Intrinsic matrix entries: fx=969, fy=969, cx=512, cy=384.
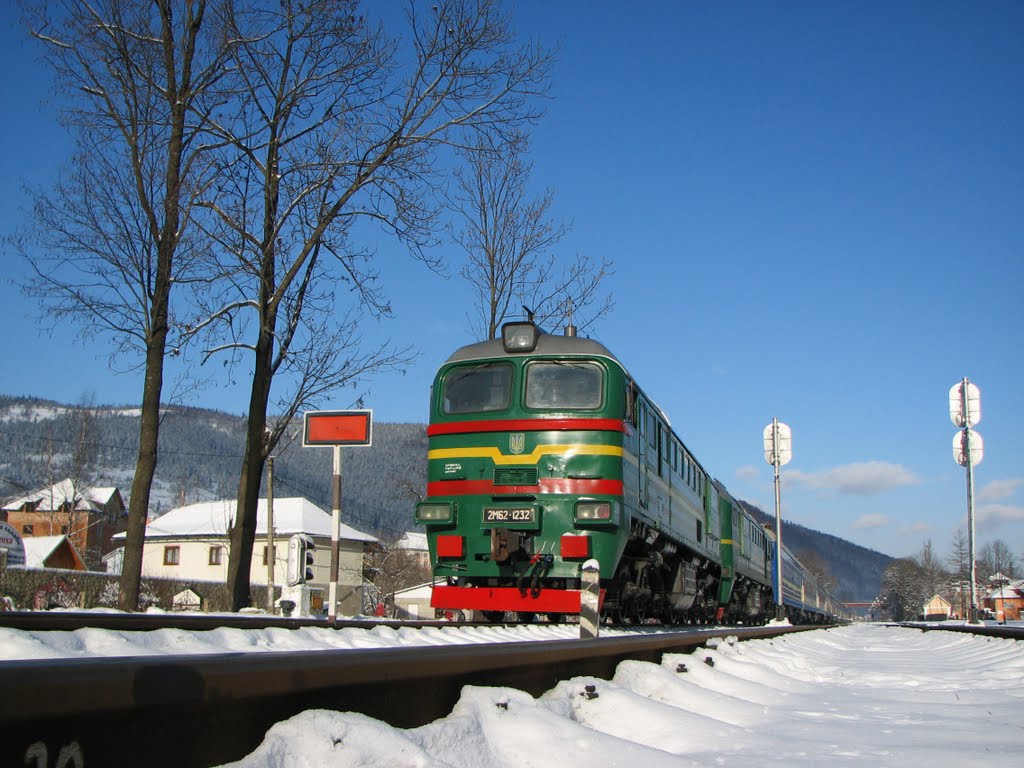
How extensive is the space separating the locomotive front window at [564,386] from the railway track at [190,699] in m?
7.98

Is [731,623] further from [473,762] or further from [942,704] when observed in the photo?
[473,762]

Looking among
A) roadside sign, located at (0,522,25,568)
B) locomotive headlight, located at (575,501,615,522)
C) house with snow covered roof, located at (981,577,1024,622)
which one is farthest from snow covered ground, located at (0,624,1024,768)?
house with snow covered roof, located at (981,577,1024,622)

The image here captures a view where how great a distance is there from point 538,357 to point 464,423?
1130 mm

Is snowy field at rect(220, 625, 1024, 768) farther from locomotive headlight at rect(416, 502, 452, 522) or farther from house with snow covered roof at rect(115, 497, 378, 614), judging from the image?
house with snow covered roof at rect(115, 497, 378, 614)

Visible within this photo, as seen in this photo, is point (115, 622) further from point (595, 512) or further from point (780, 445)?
point (780, 445)

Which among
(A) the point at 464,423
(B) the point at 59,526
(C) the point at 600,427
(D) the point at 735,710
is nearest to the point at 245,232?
(A) the point at 464,423

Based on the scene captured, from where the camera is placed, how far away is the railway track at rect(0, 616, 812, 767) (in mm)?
1322

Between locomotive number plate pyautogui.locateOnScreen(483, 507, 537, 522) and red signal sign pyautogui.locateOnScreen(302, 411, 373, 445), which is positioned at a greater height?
red signal sign pyautogui.locateOnScreen(302, 411, 373, 445)

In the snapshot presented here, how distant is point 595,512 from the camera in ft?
32.7

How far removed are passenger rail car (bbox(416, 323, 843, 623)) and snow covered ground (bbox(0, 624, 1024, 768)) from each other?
3.69 metres

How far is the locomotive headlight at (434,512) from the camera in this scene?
1055 cm

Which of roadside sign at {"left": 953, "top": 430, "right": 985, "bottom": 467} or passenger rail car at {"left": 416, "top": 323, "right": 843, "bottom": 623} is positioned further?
roadside sign at {"left": 953, "top": 430, "right": 985, "bottom": 467}

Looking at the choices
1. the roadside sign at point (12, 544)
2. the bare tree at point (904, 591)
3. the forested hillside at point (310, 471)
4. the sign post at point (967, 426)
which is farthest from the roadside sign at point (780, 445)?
the bare tree at point (904, 591)

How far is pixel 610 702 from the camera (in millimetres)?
3439
